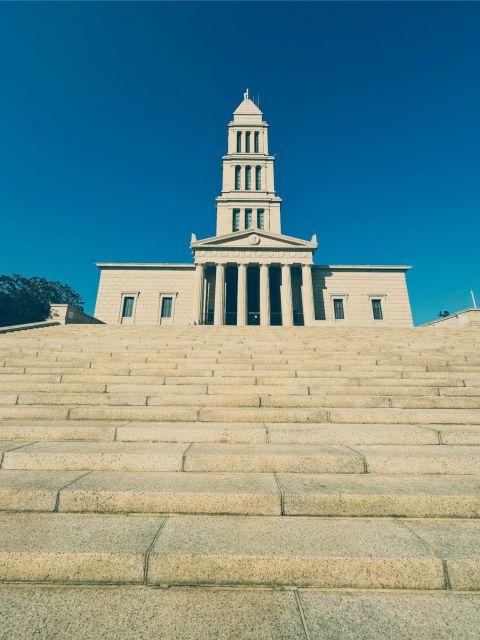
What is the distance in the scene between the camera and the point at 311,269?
35.3 m

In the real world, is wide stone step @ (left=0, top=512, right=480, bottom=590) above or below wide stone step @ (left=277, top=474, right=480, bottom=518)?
below

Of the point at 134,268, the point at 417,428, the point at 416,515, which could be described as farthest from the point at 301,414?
the point at 134,268

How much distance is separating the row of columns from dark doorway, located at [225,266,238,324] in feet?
13.2

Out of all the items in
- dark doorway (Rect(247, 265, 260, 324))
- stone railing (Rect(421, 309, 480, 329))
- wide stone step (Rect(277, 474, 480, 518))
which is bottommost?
wide stone step (Rect(277, 474, 480, 518))

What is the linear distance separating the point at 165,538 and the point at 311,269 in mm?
34967

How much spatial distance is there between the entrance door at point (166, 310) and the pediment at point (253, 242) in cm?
697

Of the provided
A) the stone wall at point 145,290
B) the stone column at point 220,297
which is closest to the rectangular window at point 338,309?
the stone column at point 220,297

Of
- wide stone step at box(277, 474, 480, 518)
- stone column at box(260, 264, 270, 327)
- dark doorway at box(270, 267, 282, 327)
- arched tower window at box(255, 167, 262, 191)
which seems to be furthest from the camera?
arched tower window at box(255, 167, 262, 191)

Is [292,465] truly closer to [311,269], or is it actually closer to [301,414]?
[301,414]

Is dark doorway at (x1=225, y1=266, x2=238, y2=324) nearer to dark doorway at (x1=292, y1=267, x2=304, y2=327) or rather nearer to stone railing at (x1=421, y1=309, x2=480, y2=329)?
dark doorway at (x1=292, y1=267, x2=304, y2=327)

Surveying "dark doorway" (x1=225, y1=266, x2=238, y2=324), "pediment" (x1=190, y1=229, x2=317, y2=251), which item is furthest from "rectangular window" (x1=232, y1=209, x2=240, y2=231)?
"pediment" (x1=190, y1=229, x2=317, y2=251)

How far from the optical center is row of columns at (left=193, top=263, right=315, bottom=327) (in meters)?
32.1

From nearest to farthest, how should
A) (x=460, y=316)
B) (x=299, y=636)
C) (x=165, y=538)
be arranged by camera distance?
(x=299, y=636) → (x=165, y=538) → (x=460, y=316)

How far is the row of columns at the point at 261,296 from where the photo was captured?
32.1 metres
